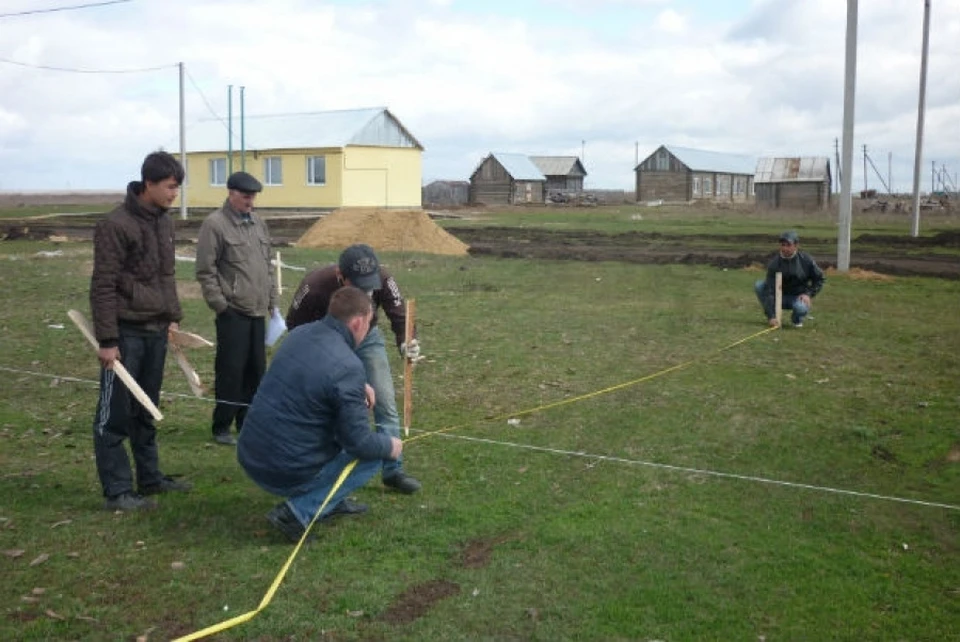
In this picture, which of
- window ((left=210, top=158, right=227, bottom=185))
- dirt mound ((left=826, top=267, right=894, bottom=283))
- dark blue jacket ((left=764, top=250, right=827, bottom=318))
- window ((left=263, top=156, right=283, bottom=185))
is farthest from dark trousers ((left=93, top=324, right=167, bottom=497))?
window ((left=210, top=158, right=227, bottom=185))

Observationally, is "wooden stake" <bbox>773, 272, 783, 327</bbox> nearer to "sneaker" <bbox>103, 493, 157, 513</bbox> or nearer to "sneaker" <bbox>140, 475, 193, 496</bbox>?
"sneaker" <bbox>140, 475, 193, 496</bbox>

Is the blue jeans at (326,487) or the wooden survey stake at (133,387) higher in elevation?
Result: the wooden survey stake at (133,387)

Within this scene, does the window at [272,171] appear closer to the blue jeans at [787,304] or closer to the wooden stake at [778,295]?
the blue jeans at [787,304]

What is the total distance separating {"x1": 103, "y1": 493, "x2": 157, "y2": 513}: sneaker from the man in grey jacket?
63.6 inches

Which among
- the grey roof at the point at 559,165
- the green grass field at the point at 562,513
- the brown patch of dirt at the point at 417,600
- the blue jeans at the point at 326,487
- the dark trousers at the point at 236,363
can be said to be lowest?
the brown patch of dirt at the point at 417,600

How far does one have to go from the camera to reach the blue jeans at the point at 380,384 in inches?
267

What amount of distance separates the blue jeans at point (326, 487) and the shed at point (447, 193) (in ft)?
267

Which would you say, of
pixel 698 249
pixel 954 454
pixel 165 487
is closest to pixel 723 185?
pixel 698 249

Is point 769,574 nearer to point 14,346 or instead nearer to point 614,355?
point 614,355

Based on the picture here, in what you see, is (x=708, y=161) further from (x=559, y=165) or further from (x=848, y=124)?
(x=848, y=124)

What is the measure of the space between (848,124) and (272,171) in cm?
4083

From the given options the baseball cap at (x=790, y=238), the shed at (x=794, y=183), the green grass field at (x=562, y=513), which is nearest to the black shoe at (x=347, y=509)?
the green grass field at (x=562, y=513)

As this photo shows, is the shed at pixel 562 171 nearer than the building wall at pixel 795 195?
No

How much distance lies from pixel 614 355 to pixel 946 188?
79.8 m
